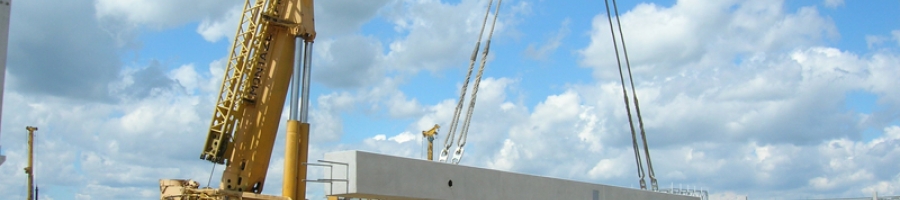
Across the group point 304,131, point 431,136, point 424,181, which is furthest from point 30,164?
point 424,181

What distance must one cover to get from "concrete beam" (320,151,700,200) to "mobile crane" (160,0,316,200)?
35.1 feet

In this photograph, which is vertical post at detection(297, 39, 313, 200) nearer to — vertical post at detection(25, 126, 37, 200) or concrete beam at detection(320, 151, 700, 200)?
concrete beam at detection(320, 151, 700, 200)

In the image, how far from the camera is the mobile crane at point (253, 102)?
2741 cm

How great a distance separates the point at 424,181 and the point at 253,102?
43.6ft

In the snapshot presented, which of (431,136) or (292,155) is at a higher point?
(431,136)

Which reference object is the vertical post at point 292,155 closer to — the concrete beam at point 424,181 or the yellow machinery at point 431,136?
the concrete beam at point 424,181

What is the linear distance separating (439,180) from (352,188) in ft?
7.68

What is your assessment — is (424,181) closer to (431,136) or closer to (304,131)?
(304,131)

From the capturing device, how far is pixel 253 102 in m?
28.2

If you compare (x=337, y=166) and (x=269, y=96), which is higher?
(x=269, y=96)

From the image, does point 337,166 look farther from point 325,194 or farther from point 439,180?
point 439,180

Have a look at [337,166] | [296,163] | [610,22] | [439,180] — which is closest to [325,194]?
[337,166]

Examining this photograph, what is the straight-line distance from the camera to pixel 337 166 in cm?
1519

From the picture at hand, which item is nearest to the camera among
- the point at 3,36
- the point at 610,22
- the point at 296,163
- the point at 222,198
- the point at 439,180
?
the point at 3,36
